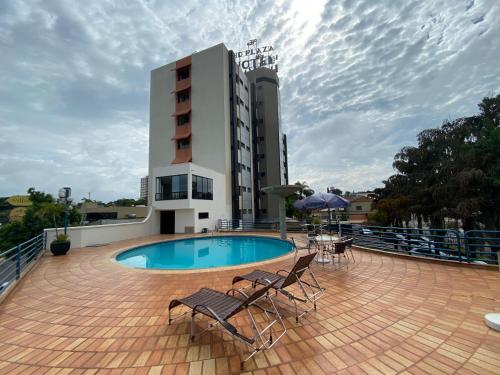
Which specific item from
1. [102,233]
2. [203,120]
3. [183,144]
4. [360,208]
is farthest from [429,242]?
[360,208]

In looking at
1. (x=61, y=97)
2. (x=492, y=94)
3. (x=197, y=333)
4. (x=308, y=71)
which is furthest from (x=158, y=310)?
(x=492, y=94)

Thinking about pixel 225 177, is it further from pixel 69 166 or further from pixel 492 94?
pixel 492 94

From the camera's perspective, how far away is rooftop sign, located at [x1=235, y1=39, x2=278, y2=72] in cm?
3500

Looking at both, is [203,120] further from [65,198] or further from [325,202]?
[325,202]

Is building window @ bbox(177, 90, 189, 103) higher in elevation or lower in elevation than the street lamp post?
higher

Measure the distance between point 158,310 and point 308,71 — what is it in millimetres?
14967

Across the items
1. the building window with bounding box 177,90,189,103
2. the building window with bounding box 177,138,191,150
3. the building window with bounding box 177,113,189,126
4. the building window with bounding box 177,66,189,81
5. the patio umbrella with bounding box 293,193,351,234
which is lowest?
the patio umbrella with bounding box 293,193,351,234

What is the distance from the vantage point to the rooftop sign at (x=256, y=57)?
3500 cm

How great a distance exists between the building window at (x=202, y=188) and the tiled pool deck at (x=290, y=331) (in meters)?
12.1

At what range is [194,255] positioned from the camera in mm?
9977

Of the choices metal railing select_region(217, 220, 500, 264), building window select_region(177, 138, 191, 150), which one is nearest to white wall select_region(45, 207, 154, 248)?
building window select_region(177, 138, 191, 150)

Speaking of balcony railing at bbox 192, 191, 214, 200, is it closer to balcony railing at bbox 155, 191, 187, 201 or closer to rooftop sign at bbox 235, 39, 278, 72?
balcony railing at bbox 155, 191, 187, 201

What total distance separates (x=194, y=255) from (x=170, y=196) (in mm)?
8165

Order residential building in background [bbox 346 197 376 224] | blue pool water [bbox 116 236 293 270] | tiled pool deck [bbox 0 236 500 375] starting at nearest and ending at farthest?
1. tiled pool deck [bbox 0 236 500 375]
2. blue pool water [bbox 116 236 293 270]
3. residential building in background [bbox 346 197 376 224]
